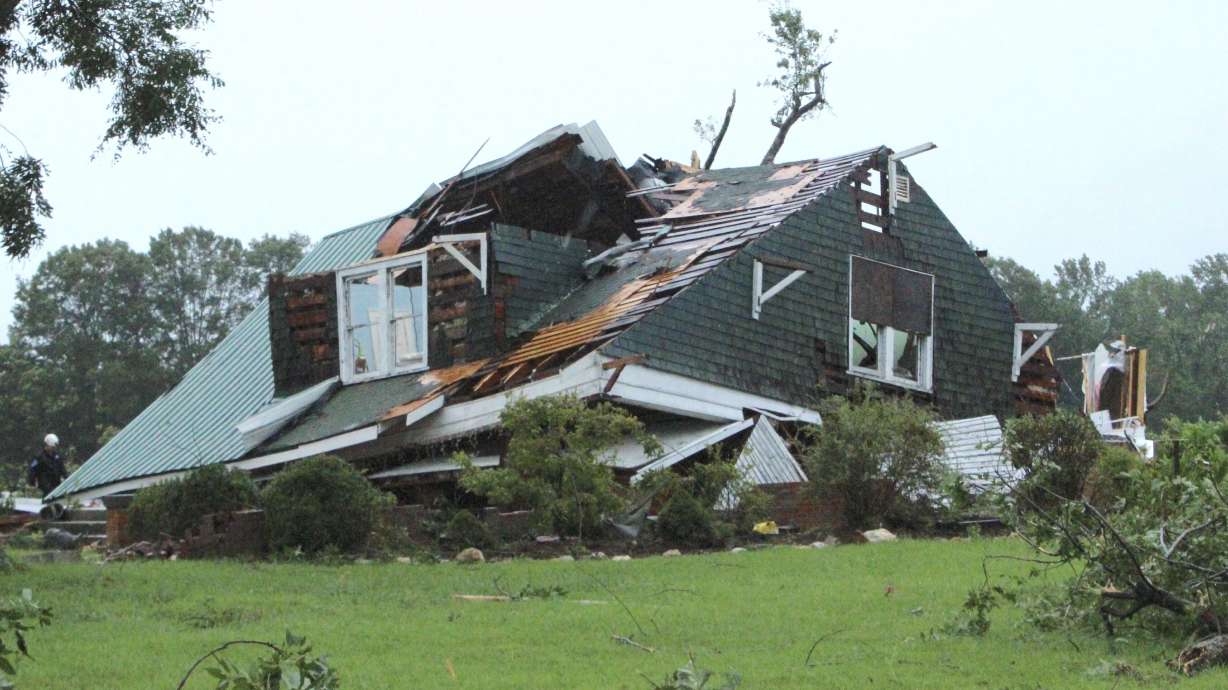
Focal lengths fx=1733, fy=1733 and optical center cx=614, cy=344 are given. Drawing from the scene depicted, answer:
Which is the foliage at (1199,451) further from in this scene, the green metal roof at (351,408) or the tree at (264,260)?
the tree at (264,260)

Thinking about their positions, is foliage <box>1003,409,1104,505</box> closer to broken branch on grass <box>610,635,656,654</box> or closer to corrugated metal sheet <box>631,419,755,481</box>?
corrugated metal sheet <box>631,419,755,481</box>

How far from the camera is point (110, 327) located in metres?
59.8

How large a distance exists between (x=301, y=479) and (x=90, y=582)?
292 cm

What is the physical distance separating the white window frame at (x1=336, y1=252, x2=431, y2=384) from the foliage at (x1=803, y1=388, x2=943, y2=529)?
8071mm

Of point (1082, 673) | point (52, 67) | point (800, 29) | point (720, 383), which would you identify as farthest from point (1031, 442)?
point (800, 29)

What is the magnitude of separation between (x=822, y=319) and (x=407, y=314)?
614 cm

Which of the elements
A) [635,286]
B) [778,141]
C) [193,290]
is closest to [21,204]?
[635,286]

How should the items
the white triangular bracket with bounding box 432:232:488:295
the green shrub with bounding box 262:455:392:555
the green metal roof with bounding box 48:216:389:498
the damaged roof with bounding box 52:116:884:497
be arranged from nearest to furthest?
the green shrub with bounding box 262:455:392:555 < the damaged roof with bounding box 52:116:884:497 < the white triangular bracket with bounding box 432:232:488:295 < the green metal roof with bounding box 48:216:389:498

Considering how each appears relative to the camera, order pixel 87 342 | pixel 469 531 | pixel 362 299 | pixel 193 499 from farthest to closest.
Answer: pixel 87 342
pixel 362 299
pixel 193 499
pixel 469 531

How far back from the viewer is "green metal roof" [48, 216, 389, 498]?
86.4 feet

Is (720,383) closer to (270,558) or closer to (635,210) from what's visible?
(635,210)

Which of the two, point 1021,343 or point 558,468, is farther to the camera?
point 1021,343

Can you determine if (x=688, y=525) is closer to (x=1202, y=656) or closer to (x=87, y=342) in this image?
(x=1202, y=656)

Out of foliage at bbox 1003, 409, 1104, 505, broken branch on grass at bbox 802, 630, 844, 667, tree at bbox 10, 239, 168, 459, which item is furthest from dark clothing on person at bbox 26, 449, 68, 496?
tree at bbox 10, 239, 168, 459
